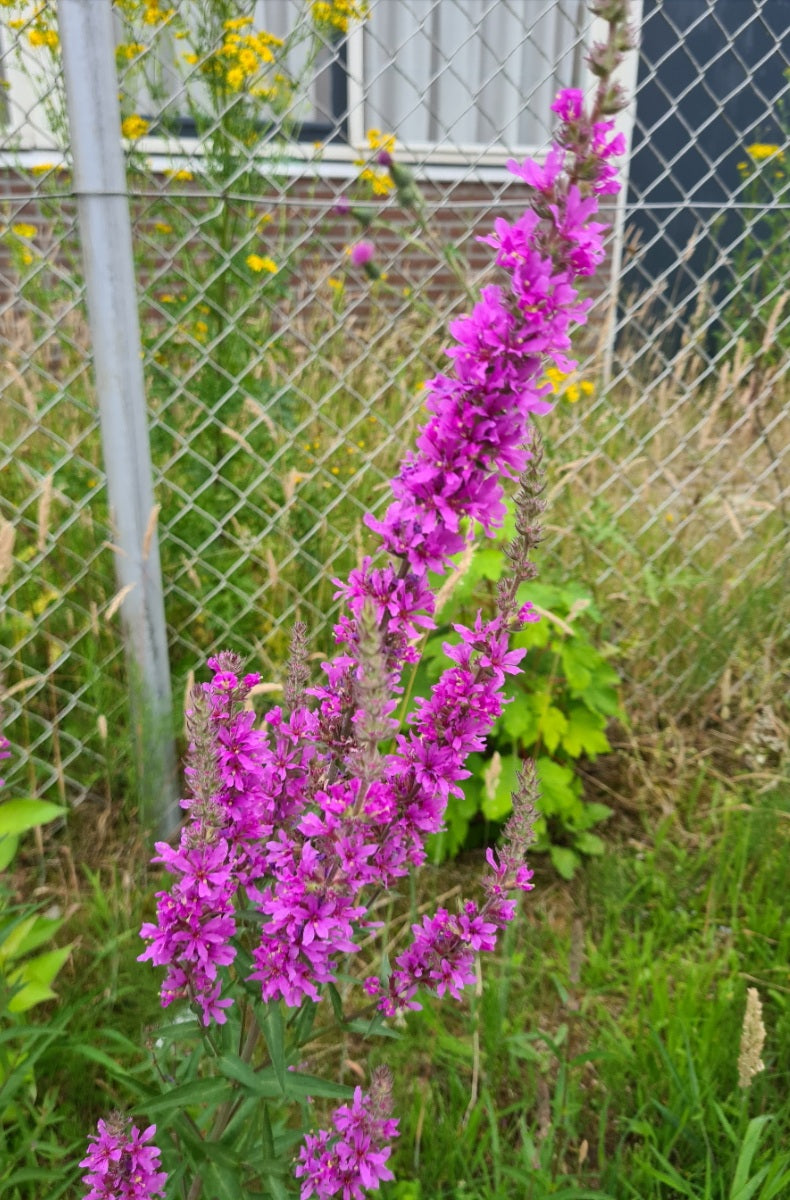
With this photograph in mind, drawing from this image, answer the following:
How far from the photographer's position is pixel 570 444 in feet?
12.3

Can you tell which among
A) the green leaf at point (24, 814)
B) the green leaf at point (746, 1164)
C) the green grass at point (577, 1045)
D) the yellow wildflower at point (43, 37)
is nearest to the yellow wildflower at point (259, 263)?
the yellow wildflower at point (43, 37)

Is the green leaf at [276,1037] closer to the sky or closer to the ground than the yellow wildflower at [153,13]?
closer to the ground

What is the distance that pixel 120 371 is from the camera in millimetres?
2223

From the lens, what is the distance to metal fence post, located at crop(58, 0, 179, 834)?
200 centimetres

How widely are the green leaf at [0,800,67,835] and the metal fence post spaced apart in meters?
0.31

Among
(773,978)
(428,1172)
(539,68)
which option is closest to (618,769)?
(773,978)

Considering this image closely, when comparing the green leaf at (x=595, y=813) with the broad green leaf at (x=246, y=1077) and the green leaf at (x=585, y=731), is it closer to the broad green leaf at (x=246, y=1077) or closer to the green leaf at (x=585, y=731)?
the green leaf at (x=585, y=731)

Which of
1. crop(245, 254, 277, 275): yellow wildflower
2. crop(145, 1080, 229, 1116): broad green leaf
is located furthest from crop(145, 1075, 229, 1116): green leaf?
crop(245, 254, 277, 275): yellow wildflower

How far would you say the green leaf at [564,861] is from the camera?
258 cm

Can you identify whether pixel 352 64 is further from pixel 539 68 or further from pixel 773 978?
pixel 773 978

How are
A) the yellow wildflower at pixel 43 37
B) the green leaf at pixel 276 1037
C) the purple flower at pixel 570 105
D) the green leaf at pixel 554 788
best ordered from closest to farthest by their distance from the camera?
the purple flower at pixel 570 105
the green leaf at pixel 276 1037
the yellow wildflower at pixel 43 37
the green leaf at pixel 554 788

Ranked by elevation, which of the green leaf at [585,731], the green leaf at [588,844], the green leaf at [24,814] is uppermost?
the green leaf at [24,814]

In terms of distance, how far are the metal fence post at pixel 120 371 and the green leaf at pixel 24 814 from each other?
0.31 meters

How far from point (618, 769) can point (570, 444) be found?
1.33 m
